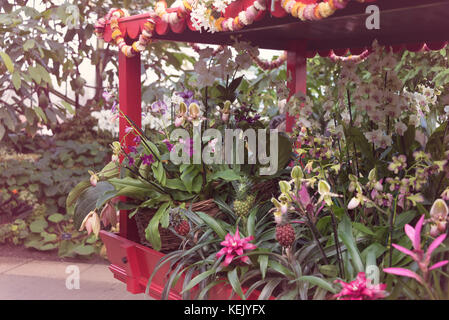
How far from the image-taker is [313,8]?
133 centimetres

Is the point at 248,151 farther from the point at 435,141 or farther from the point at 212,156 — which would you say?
the point at 435,141

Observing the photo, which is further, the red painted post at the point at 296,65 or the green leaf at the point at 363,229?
the red painted post at the point at 296,65

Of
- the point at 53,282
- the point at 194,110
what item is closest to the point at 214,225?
the point at 194,110

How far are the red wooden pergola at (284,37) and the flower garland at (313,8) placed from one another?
3.5 inches

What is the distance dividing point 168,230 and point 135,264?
24 cm

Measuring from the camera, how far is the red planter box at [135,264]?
1938mm

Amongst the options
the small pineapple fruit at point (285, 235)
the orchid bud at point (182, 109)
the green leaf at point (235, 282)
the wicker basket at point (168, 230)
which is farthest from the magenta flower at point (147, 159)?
the small pineapple fruit at point (285, 235)

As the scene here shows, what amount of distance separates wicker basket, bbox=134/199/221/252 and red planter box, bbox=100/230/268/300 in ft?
0.20

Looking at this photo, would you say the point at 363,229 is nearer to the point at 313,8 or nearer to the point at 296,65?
the point at 313,8

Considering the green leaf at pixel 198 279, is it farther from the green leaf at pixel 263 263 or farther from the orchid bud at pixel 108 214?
the orchid bud at pixel 108 214

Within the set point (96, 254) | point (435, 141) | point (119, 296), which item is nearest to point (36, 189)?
point (96, 254)

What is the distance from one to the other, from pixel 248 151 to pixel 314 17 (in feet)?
2.69

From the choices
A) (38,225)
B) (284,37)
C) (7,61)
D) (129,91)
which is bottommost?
(38,225)

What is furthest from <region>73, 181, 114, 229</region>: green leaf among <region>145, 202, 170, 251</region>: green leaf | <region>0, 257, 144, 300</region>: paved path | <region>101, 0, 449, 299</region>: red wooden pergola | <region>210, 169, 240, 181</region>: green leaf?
<region>0, 257, 144, 300</region>: paved path
